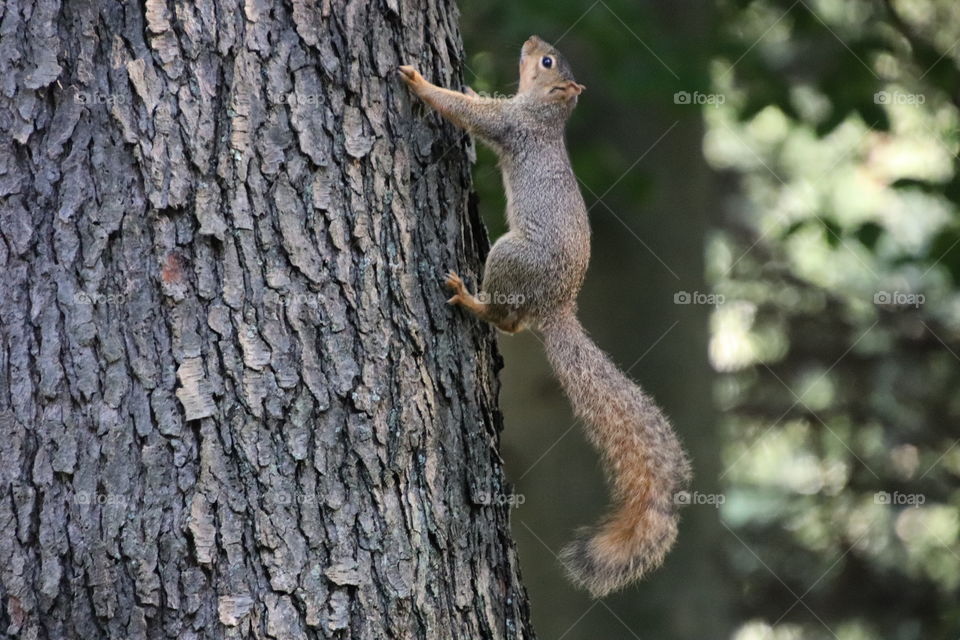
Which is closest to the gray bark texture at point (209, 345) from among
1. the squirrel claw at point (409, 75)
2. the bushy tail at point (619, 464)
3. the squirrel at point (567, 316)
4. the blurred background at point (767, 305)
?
the squirrel claw at point (409, 75)

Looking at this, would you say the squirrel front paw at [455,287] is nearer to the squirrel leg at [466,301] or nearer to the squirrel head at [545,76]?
the squirrel leg at [466,301]

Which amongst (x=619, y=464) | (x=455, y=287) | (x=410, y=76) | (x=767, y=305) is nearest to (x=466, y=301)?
(x=455, y=287)

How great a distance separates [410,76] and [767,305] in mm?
3526

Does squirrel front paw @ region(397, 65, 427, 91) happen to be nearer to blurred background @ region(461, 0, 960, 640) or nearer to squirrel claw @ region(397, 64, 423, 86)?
squirrel claw @ region(397, 64, 423, 86)

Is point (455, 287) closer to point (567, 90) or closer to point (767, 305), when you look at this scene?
point (567, 90)

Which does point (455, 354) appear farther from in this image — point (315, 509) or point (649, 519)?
point (649, 519)

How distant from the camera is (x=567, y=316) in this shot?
2699mm

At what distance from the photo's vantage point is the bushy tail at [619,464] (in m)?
A: 2.27

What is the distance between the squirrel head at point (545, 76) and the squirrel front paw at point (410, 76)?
1062 millimetres

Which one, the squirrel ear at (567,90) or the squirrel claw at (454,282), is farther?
the squirrel ear at (567,90)

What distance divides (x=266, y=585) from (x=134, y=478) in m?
0.28

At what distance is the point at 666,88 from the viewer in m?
3.63

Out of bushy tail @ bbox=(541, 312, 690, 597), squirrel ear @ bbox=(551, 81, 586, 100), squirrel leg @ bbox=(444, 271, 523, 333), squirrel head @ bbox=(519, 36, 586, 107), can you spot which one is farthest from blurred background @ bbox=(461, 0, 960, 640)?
squirrel leg @ bbox=(444, 271, 523, 333)

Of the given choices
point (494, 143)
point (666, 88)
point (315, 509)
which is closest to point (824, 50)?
point (666, 88)
